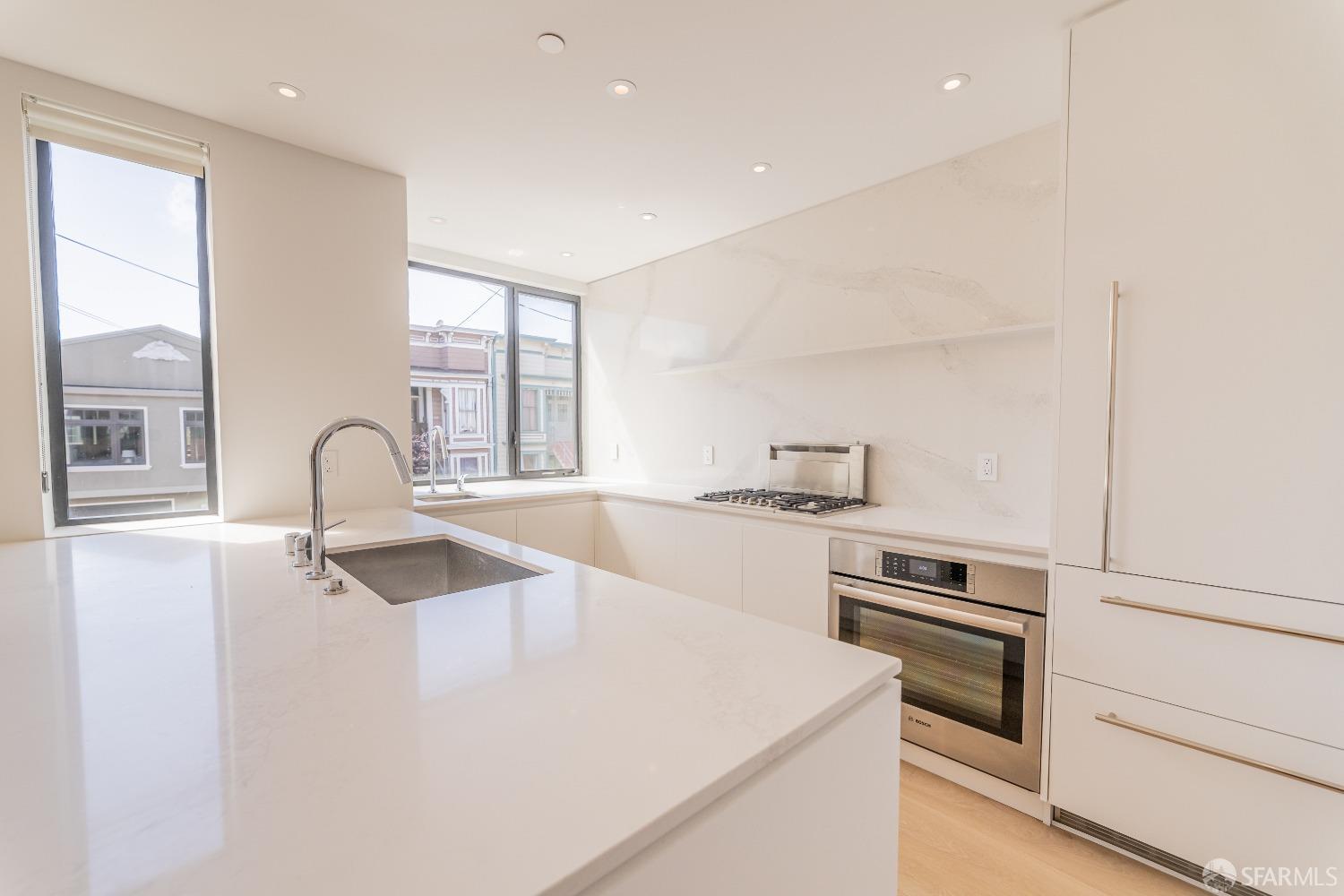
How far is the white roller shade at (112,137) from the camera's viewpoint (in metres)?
1.78

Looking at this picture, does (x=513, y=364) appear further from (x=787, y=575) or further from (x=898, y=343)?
(x=898, y=343)

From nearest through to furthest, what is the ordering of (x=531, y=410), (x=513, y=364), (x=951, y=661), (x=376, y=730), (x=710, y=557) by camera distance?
(x=376, y=730) < (x=951, y=661) < (x=710, y=557) < (x=513, y=364) < (x=531, y=410)

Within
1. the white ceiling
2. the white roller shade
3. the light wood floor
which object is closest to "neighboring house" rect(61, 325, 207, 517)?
the white roller shade

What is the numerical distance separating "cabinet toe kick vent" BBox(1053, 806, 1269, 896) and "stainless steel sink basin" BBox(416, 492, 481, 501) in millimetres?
2903

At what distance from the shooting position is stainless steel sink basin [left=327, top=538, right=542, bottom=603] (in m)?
1.62

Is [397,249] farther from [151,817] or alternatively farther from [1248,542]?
[1248,542]

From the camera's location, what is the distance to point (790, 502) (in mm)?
2467

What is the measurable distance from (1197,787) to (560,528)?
2.67 meters

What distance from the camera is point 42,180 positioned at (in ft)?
6.05

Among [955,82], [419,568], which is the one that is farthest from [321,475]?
[955,82]

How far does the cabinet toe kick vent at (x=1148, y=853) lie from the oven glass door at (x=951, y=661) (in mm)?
251

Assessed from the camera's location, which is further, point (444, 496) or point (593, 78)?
point (444, 496)

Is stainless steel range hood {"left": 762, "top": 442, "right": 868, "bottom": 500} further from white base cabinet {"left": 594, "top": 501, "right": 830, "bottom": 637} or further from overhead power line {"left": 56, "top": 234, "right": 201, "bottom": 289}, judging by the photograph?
overhead power line {"left": 56, "top": 234, "right": 201, "bottom": 289}

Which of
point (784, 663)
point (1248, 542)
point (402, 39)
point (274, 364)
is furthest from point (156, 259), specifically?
point (1248, 542)
